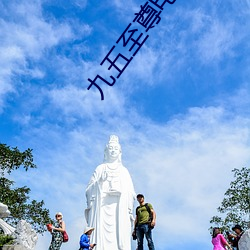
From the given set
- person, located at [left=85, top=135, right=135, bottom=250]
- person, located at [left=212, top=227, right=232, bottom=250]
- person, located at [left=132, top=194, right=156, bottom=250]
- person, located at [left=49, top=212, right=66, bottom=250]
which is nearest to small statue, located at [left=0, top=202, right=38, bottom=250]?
person, located at [left=49, top=212, right=66, bottom=250]

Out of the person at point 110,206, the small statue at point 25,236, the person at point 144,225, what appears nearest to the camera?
the person at point 144,225

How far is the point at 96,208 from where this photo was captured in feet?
43.6

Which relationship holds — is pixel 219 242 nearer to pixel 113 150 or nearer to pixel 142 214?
pixel 142 214

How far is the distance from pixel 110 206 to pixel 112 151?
169 cm

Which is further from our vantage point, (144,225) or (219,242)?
(144,225)

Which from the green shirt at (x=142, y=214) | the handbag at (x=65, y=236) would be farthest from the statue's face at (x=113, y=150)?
the handbag at (x=65, y=236)

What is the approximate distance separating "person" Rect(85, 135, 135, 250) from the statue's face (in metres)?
0.30

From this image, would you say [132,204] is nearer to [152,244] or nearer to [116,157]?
[116,157]

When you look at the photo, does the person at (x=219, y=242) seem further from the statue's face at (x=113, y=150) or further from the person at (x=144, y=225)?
the statue's face at (x=113, y=150)

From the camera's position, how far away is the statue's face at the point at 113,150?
552 inches

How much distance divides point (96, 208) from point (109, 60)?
4991mm

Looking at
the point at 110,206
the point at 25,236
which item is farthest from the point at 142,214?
the point at 110,206

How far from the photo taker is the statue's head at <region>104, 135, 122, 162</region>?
1402 cm

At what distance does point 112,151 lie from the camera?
14031mm
